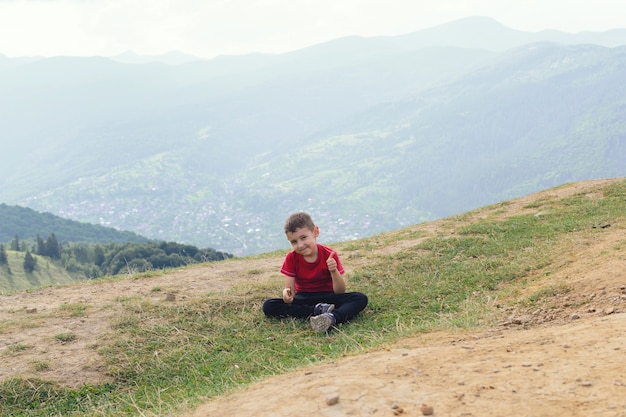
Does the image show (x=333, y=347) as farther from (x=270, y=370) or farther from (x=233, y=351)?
(x=233, y=351)

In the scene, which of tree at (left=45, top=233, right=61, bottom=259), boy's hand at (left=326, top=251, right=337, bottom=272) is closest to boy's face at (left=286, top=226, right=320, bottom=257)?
boy's hand at (left=326, top=251, right=337, bottom=272)

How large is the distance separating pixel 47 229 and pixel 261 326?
4585 inches

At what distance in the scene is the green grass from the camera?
7297mm

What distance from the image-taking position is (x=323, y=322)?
8.52 meters

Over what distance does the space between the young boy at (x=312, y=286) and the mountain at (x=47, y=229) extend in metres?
104

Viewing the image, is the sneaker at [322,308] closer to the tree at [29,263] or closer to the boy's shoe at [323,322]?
the boy's shoe at [323,322]

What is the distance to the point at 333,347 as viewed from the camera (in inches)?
306

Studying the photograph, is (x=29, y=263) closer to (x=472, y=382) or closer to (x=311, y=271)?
(x=311, y=271)

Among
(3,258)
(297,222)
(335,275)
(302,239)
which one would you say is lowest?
(3,258)

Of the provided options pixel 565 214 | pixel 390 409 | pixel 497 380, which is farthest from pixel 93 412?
pixel 565 214

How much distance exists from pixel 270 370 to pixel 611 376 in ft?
12.8

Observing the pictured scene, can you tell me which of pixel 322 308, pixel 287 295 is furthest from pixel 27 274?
pixel 322 308

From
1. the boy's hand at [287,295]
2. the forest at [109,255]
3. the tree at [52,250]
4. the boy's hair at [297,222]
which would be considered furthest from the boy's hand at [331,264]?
the tree at [52,250]

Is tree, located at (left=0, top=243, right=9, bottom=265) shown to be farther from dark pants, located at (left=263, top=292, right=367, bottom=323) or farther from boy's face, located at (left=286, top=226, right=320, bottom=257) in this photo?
boy's face, located at (left=286, top=226, right=320, bottom=257)
